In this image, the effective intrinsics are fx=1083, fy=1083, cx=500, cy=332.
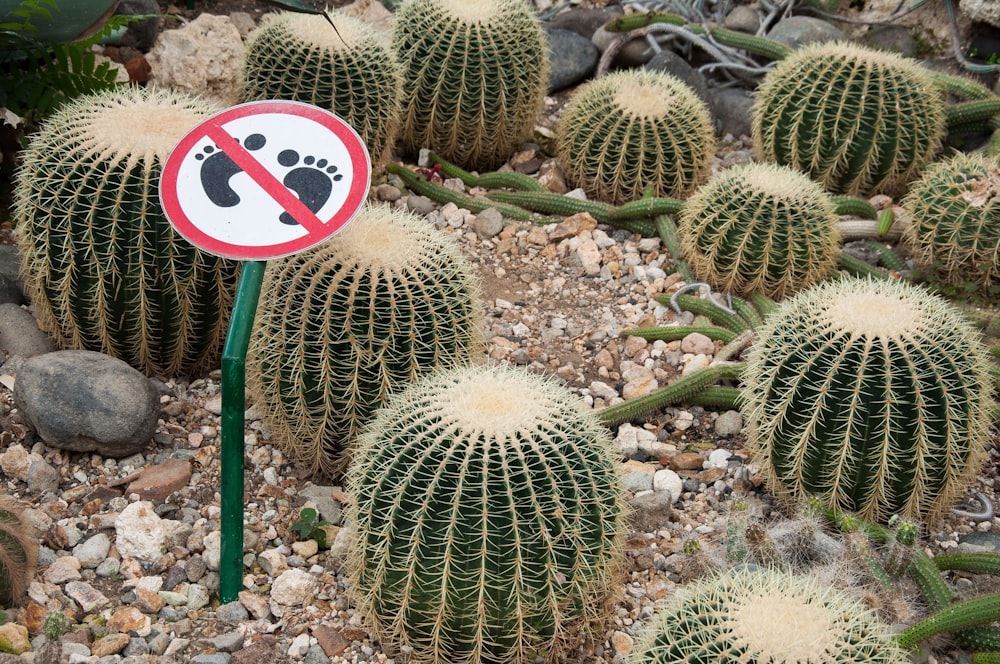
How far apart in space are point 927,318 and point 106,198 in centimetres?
263

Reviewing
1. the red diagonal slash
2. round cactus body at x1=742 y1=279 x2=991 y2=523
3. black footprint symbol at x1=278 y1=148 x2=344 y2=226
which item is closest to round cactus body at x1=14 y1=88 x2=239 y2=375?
the red diagonal slash

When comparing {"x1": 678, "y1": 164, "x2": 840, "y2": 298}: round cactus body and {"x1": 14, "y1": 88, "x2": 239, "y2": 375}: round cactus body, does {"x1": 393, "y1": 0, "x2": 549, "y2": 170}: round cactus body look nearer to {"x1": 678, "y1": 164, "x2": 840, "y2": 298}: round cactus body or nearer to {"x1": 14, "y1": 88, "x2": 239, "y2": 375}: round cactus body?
{"x1": 678, "y1": 164, "x2": 840, "y2": 298}: round cactus body

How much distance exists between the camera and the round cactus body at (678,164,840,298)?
14.6 feet

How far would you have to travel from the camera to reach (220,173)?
2887mm

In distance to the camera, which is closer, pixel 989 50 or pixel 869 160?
pixel 869 160

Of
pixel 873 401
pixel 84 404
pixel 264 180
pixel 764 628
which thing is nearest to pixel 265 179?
pixel 264 180

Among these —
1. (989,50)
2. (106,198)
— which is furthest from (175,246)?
(989,50)

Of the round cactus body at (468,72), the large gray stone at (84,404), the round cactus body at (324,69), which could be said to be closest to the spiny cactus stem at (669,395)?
the large gray stone at (84,404)

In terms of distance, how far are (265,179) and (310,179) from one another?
0.39ft

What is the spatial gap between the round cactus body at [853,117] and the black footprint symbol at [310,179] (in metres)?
3.11

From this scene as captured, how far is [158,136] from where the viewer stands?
3.65m

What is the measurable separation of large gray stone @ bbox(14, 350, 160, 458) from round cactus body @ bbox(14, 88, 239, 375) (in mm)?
268

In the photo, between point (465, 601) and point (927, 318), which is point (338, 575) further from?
point (927, 318)

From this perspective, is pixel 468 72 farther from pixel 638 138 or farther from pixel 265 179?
pixel 265 179
